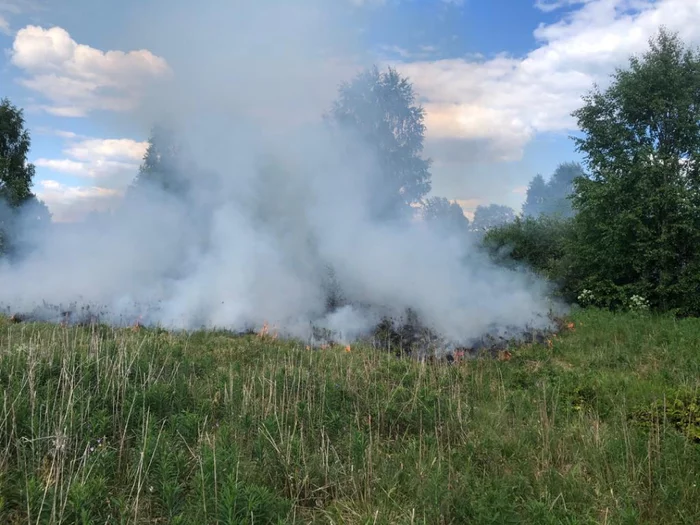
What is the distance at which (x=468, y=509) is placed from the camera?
9.87 ft

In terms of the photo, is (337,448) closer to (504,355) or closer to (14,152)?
(504,355)

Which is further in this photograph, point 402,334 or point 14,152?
point 14,152

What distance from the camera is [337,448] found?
3.92 metres

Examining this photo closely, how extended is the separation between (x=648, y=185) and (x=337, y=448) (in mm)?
10945

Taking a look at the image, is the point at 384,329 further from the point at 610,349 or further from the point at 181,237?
the point at 181,237

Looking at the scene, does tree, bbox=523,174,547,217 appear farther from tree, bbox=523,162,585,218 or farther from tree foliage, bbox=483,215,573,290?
tree foliage, bbox=483,215,573,290

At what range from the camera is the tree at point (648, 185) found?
36.9 feet

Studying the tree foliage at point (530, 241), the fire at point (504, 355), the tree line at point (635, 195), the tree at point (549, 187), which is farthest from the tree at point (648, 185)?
the tree at point (549, 187)

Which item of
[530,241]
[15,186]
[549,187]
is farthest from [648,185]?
[549,187]

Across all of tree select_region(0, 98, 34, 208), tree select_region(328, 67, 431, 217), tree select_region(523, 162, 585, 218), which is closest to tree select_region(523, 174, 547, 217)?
tree select_region(523, 162, 585, 218)

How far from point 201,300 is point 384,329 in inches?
153

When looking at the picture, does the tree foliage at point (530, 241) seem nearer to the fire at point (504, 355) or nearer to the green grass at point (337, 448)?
the fire at point (504, 355)

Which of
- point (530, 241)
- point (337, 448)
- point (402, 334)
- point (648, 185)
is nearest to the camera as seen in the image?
point (337, 448)

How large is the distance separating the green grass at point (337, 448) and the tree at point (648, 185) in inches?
251
